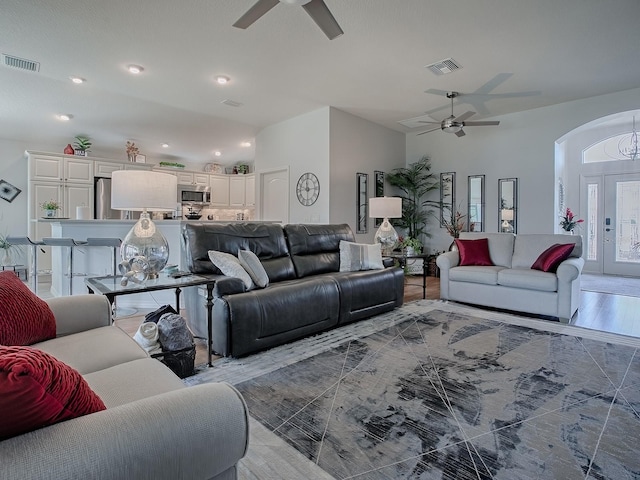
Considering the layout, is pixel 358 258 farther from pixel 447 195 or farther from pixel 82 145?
pixel 82 145

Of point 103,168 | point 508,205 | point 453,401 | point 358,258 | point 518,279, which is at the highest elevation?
point 103,168

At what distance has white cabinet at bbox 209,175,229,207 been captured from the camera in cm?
885

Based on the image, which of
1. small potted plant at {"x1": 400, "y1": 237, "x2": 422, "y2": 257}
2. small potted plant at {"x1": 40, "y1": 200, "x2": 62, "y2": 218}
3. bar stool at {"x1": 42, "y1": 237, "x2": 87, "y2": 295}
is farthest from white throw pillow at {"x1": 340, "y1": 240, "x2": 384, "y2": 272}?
small potted plant at {"x1": 40, "y1": 200, "x2": 62, "y2": 218}

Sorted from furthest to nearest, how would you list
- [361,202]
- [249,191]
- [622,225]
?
[249,191]
[622,225]
[361,202]

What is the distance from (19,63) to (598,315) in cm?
718

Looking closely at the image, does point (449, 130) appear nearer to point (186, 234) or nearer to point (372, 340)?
point (372, 340)

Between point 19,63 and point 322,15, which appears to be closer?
point 322,15

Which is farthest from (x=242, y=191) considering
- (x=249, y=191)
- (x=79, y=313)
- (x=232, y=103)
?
(x=79, y=313)

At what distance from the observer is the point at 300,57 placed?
157 inches

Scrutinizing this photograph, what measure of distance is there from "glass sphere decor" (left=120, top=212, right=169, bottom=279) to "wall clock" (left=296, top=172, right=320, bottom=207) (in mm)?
3608

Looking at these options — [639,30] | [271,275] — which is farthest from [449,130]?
[271,275]

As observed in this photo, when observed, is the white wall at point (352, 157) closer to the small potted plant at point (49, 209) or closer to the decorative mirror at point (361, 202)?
the decorative mirror at point (361, 202)

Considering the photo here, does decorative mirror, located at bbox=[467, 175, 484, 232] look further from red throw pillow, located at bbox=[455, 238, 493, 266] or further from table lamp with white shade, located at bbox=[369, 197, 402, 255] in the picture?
table lamp with white shade, located at bbox=[369, 197, 402, 255]

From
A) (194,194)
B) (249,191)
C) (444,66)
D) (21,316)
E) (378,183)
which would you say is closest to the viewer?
(21,316)
